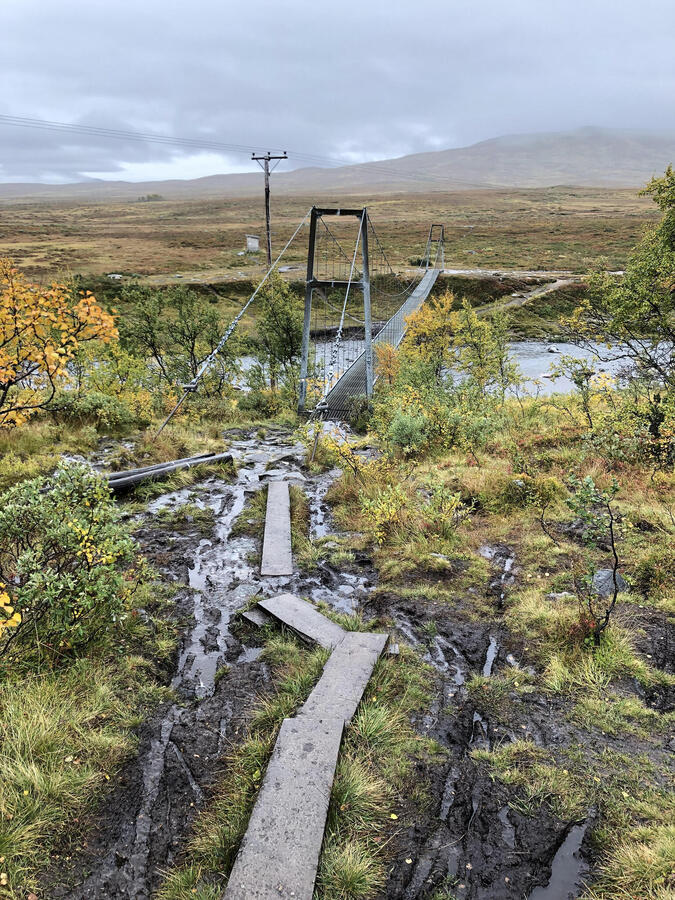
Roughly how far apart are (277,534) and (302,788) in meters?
3.42

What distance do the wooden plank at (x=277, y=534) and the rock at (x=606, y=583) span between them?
2997 mm

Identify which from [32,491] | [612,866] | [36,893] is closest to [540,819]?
[612,866]

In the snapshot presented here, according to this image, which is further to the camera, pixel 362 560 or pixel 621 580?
pixel 362 560

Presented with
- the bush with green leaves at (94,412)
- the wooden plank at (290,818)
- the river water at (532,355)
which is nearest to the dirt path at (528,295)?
the river water at (532,355)

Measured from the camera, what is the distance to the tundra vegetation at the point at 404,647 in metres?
2.50

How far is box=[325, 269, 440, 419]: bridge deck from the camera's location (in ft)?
46.0

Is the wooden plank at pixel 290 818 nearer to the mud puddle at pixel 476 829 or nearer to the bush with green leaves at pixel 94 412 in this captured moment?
the mud puddle at pixel 476 829

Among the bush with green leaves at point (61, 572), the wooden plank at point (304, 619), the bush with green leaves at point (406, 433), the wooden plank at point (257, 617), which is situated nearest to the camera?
the bush with green leaves at point (61, 572)

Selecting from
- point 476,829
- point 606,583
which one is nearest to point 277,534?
point 606,583

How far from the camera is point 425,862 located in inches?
95.7

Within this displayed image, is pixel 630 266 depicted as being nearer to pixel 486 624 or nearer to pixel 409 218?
pixel 486 624

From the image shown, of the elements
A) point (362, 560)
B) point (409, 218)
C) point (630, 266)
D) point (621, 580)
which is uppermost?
point (409, 218)

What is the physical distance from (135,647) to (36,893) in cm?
180

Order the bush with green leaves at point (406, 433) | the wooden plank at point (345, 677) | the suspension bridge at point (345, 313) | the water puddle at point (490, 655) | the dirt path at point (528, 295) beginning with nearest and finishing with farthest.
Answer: the wooden plank at point (345, 677)
the water puddle at point (490, 655)
the bush with green leaves at point (406, 433)
the suspension bridge at point (345, 313)
the dirt path at point (528, 295)
